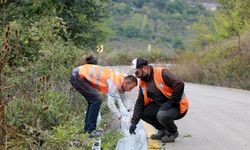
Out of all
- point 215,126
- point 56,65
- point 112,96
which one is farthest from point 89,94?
point 215,126

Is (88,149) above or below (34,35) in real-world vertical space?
below

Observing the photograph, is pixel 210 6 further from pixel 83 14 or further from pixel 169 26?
pixel 83 14

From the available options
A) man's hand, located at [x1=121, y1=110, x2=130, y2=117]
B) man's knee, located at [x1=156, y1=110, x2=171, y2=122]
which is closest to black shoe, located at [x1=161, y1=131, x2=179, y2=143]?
man's knee, located at [x1=156, y1=110, x2=171, y2=122]

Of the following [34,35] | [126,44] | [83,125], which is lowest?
[126,44]

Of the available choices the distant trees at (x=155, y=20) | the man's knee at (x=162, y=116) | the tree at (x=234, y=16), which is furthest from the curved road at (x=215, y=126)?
the distant trees at (x=155, y=20)

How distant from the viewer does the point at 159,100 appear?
10133mm

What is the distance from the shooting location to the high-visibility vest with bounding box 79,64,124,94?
9609 mm

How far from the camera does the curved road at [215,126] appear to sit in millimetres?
10039

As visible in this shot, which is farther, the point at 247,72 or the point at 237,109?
the point at 247,72

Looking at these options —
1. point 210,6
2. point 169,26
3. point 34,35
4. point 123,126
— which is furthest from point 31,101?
point 210,6

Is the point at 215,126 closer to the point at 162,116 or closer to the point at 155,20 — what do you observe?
the point at 162,116

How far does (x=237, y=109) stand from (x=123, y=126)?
6625mm

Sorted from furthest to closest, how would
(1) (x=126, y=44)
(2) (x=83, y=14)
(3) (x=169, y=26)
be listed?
(3) (x=169, y=26), (1) (x=126, y=44), (2) (x=83, y=14)

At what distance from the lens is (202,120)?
43.4ft
